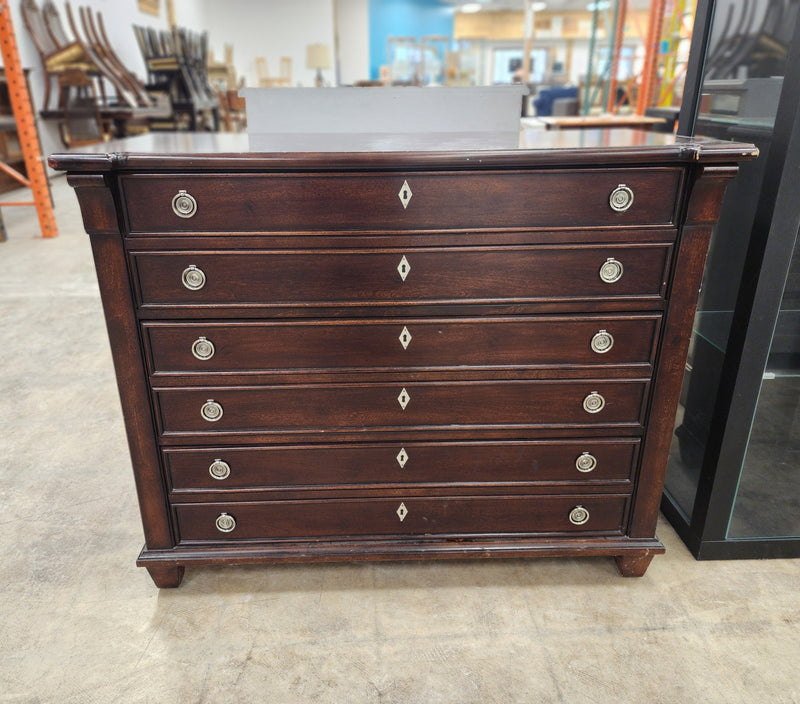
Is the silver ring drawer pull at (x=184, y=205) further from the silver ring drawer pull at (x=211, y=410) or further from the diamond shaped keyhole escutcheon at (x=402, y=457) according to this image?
the diamond shaped keyhole escutcheon at (x=402, y=457)

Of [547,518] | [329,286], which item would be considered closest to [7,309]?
[329,286]

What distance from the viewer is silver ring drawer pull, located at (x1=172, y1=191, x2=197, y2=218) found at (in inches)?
49.4

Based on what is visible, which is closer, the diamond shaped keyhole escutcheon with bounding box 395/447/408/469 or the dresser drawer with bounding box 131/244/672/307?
the dresser drawer with bounding box 131/244/672/307

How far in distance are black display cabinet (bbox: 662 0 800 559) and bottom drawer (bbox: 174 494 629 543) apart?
0.34 metres

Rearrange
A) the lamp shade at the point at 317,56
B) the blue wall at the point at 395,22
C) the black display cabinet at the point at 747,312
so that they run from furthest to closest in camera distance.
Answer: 1. the blue wall at the point at 395,22
2. the lamp shade at the point at 317,56
3. the black display cabinet at the point at 747,312

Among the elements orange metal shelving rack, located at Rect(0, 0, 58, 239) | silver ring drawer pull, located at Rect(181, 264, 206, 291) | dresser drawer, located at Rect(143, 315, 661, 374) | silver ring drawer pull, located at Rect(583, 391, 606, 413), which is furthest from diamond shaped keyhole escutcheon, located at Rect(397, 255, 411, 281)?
orange metal shelving rack, located at Rect(0, 0, 58, 239)

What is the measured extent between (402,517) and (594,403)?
0.59m

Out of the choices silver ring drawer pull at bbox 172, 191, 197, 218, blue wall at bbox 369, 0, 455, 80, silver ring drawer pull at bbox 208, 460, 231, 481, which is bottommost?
silver ring drawer pull at bbox 208, 460, 231, 481

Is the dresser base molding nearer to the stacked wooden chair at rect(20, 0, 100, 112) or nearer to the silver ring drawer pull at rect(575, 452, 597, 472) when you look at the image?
the silver ring drawer pull at rect(575, 452, 597, 472)

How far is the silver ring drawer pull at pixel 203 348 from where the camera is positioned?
4.54 ft

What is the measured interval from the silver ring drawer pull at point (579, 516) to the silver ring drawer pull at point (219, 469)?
926 millimetres

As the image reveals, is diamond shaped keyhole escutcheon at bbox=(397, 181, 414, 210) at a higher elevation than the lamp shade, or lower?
lower

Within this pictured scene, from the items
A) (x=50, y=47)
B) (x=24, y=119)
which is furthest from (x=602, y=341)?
(x=50, y=47)

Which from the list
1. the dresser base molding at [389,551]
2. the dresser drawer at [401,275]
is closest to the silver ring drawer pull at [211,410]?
the dresser drawer at [401,275]
